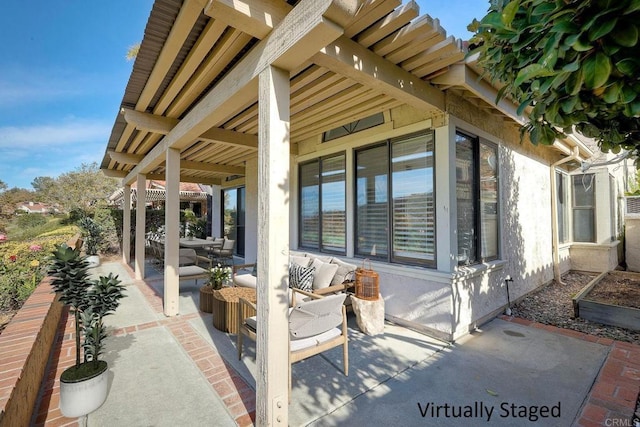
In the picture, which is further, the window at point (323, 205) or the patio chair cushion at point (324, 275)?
the window at point (323, 205)

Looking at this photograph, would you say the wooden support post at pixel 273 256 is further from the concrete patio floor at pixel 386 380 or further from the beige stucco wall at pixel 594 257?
the beige stucco wall at pixel 594 257

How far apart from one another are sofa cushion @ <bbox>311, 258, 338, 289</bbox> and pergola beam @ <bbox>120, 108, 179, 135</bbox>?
3441mm

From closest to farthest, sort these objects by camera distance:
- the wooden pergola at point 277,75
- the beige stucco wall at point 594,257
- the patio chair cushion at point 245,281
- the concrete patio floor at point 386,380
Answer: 1. the wooden pergola at point 277,75
2. the concrete patio floor at point 386,380
3. the patio chair cushion at point 245,281
4. the beige stucco wall at point 594,257

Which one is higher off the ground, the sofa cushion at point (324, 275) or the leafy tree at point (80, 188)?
the leafy tree at point (80, 188)

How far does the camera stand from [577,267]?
8352 millimetres

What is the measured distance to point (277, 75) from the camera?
7.52 feet

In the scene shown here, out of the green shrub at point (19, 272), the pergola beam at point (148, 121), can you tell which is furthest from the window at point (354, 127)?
the green shrub at point (19, 272)

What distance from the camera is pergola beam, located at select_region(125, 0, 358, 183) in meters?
1.83

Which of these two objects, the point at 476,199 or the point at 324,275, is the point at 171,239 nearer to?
the point at 324,275

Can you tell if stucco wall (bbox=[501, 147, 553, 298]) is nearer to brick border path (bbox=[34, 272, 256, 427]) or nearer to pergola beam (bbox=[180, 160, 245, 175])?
brick border path (bbox=[34, 272, 256, 427])

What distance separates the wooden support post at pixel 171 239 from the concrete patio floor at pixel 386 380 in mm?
584

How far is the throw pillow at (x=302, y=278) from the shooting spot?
182 inches

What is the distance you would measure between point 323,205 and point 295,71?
3296 millimetres

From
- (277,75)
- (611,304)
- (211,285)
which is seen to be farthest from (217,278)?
(611,304)
